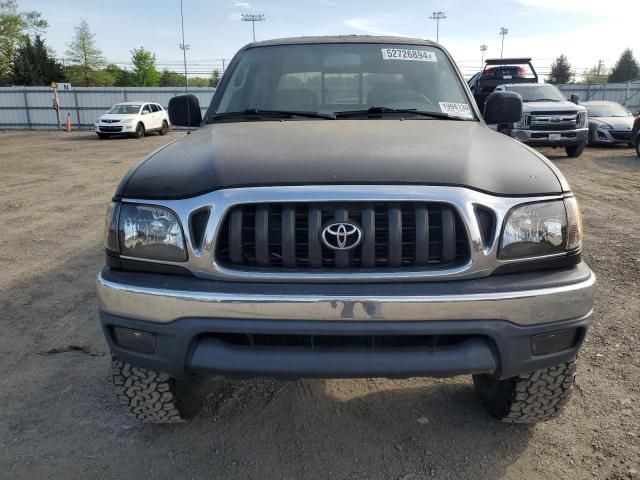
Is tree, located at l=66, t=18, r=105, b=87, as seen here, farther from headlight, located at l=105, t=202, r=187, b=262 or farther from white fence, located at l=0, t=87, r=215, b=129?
headlight, located at l=105, t=202, r=187, b=262

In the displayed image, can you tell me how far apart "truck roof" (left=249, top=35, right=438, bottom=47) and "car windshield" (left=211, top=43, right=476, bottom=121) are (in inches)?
2.1

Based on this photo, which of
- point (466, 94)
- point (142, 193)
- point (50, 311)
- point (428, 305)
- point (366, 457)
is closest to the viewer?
point (428, 305)

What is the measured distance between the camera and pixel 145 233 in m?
2.10

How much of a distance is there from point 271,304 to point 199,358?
36 centimetres

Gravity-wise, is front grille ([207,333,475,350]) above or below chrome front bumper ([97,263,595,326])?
below

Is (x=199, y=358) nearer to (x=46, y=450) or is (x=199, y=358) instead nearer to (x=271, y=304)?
(x=271, y=304)

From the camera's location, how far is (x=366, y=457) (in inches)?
93.9

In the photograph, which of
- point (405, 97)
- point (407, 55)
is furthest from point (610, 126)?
point (405, 97)

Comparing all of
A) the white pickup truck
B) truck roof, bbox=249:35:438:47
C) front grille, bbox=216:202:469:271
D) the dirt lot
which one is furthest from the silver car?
front grille, bbox=216:202:469:271

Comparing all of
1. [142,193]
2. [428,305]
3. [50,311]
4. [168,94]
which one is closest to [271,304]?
[428,305]

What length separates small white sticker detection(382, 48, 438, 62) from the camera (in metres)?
3.49

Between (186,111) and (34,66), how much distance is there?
50.6 metres

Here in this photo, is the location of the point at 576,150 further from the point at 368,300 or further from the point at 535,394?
the point at 368,300

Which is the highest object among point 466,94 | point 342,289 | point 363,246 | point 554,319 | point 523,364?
point 466,94
